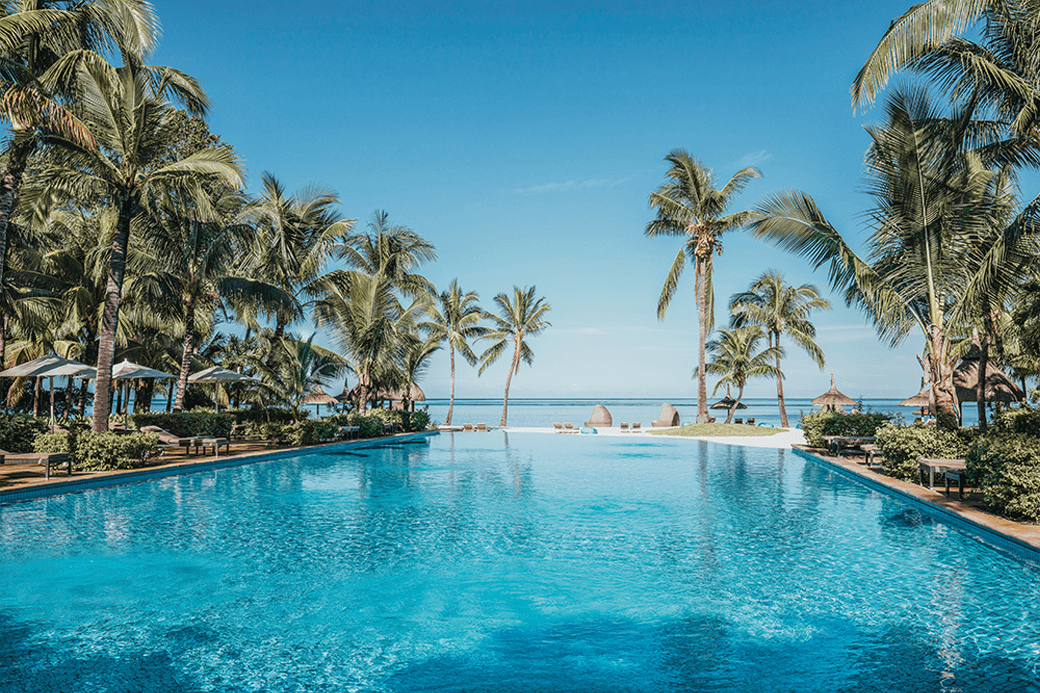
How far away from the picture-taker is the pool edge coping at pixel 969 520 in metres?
6.67

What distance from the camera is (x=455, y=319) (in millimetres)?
33375


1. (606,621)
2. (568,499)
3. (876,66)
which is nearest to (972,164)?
(876,66)

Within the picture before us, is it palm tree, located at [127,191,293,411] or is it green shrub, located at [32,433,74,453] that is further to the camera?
palm tree, located at [127,191,293,411]

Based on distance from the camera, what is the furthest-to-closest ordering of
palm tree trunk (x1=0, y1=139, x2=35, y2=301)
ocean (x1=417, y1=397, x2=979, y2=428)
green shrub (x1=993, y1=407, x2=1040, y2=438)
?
ocean (x1=417, y1=397, x2=979, y2=428) < green shrub (x1=993, y1=407, x2=1040, y2=438) < palm tree trunk (x1=0, y1=139, x2=35, y2=301)

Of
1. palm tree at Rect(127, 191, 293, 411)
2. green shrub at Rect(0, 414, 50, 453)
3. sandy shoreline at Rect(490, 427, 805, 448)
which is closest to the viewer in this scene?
green shrub at Rect(0, 414, 50, 453)

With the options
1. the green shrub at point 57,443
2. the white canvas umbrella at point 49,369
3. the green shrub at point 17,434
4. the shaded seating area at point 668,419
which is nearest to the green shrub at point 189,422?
the white canvas umbrella at point 49,369

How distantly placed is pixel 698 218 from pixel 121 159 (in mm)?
21963

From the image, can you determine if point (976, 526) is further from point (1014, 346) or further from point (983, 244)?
point (1014, 346)

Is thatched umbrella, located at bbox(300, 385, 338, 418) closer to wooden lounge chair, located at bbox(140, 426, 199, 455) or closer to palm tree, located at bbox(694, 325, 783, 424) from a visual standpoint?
wooden lounge chair, located at bbox(140, 426, 199, 455)

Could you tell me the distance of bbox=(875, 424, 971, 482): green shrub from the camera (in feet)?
36.2

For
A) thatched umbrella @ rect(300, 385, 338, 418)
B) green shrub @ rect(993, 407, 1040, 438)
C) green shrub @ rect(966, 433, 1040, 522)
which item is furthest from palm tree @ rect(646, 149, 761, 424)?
green shrub @ rect(966, 433, 1040, 522)

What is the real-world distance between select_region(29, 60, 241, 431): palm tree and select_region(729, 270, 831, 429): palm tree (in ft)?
82.4

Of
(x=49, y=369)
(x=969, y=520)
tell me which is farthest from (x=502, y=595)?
(x=49, y=369)

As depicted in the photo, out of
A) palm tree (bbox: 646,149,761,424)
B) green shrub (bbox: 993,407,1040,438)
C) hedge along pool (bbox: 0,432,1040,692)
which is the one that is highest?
palm tree (bbox: 646,149,761,424)
